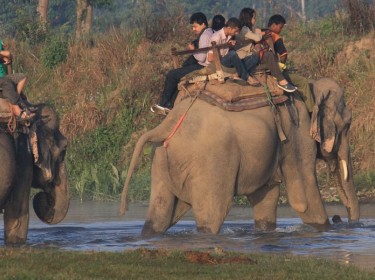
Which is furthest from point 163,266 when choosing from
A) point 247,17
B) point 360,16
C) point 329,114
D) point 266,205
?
point 360,16

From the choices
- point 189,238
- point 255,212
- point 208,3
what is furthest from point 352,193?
point 208,3

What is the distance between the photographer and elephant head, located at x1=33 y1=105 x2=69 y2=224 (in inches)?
613

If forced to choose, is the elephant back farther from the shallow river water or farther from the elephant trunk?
the shallow river water

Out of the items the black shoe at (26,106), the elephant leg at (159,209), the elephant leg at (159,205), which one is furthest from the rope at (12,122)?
the elephant leg at (159,209)

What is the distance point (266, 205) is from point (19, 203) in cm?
368

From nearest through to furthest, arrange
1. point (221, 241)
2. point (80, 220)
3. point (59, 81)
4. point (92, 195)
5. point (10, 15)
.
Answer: point (221, 241)
point (80, 220)
point (92, 195)
point (59, 81)
point (10, 15)

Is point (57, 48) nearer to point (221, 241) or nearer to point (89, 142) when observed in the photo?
point (89, 142)

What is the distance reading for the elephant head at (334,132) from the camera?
17.7m

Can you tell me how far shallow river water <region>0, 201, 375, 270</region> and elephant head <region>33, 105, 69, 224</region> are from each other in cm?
43

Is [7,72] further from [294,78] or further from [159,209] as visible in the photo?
[294,78]

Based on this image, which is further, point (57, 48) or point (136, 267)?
point (57, 48)

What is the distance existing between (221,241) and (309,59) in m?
13.8

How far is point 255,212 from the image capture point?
17828mm

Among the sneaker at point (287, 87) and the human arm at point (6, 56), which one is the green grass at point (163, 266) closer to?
the human arm at point (6, 56)
